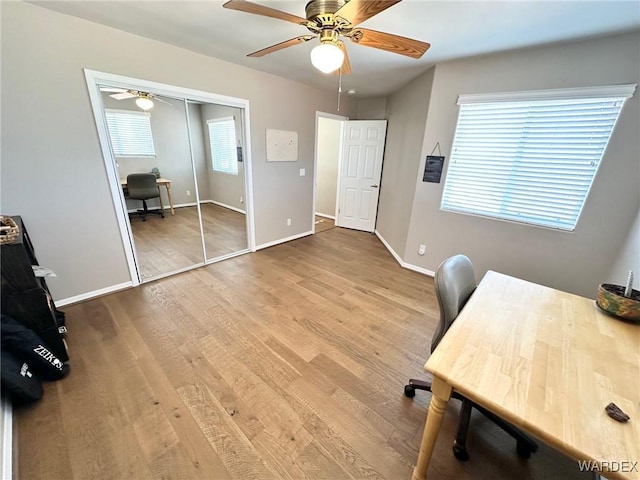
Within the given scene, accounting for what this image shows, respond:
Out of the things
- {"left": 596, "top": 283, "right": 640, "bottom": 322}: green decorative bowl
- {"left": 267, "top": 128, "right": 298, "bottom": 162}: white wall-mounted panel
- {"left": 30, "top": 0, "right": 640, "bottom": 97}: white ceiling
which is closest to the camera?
{"left": 596, "top": 283, "right": 640, "bottom": 322}: green decorative bowl

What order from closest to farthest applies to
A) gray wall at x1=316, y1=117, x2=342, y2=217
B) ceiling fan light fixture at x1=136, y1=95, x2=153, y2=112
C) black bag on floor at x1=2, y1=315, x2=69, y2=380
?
black bag on floor at x1=2, y1=315, x2=69, y2=380 < ceiling fan light fixture at x1=136, y1=95, x2=153, y2=112 < gray wall at x1=316, y1=117, x2=342, y2=217

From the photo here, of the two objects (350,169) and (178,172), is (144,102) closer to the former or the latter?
(178,172)

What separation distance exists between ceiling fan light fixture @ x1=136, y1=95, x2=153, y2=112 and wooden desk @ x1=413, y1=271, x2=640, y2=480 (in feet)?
11.2

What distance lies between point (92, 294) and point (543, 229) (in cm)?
460

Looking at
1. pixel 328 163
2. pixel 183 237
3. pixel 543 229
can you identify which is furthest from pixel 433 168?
pixel 183 237

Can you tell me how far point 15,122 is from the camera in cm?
187

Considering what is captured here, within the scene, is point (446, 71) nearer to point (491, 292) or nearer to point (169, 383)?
point (491, 292)

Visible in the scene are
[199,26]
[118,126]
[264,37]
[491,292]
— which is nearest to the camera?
[491,292]

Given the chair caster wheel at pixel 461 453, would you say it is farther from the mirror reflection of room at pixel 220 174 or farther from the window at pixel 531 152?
the mirror reflection of room at pixel 220 174

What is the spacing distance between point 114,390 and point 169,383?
1.06ft

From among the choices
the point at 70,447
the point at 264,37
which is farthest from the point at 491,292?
the point at 264,37

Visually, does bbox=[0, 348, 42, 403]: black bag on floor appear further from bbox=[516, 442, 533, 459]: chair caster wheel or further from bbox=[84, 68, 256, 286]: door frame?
bbox=[516, 442, 533, 459]: chair caster wheel

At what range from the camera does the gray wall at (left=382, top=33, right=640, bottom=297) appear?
1.99 metres

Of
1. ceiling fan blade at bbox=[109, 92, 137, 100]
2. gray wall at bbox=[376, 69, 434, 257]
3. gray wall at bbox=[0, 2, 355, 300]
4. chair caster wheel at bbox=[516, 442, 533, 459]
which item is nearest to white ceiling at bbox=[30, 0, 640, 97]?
gray wall at bbox=[0, 2, 355, 300]
